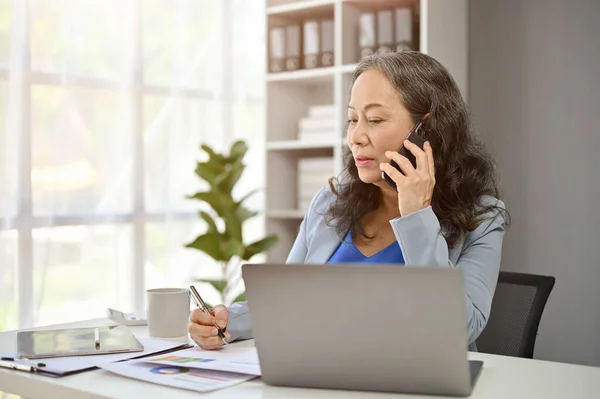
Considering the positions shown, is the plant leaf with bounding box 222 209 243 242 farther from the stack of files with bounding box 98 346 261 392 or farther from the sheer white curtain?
the stack of files with bounding box 98 346 261 392

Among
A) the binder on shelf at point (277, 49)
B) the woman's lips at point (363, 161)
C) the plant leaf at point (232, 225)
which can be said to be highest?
the binder on shelf at point (277, 49)

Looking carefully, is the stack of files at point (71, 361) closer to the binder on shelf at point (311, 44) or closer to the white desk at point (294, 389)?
the white desk at point (294, 389)

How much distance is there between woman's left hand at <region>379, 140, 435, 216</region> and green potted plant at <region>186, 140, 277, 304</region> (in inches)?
79.4

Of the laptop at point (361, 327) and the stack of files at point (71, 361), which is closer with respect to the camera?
the laptop at point (361, 327)

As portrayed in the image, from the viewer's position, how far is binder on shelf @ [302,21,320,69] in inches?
138

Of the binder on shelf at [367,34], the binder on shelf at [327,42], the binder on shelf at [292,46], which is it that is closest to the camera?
the binder on shelf at [367,34]

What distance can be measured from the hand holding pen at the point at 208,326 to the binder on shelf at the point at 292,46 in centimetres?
233

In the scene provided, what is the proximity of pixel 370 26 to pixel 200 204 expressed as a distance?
141 cm

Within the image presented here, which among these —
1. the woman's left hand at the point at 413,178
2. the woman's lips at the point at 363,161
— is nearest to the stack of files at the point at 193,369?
the woman's left hand at the point at 413,178

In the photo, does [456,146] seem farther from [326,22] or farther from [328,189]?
[326,22]

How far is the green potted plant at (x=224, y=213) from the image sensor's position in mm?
3621

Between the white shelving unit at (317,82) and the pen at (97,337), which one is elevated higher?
the white shelving unit at (317,82)

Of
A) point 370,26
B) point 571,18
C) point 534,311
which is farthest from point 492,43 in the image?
point 534,311

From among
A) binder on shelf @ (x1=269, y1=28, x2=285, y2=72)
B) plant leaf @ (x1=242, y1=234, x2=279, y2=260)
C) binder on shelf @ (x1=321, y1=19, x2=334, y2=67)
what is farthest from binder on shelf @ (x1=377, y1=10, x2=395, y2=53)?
plant leaf @ (x1=242, y1=234, x2=279, y2=260)
